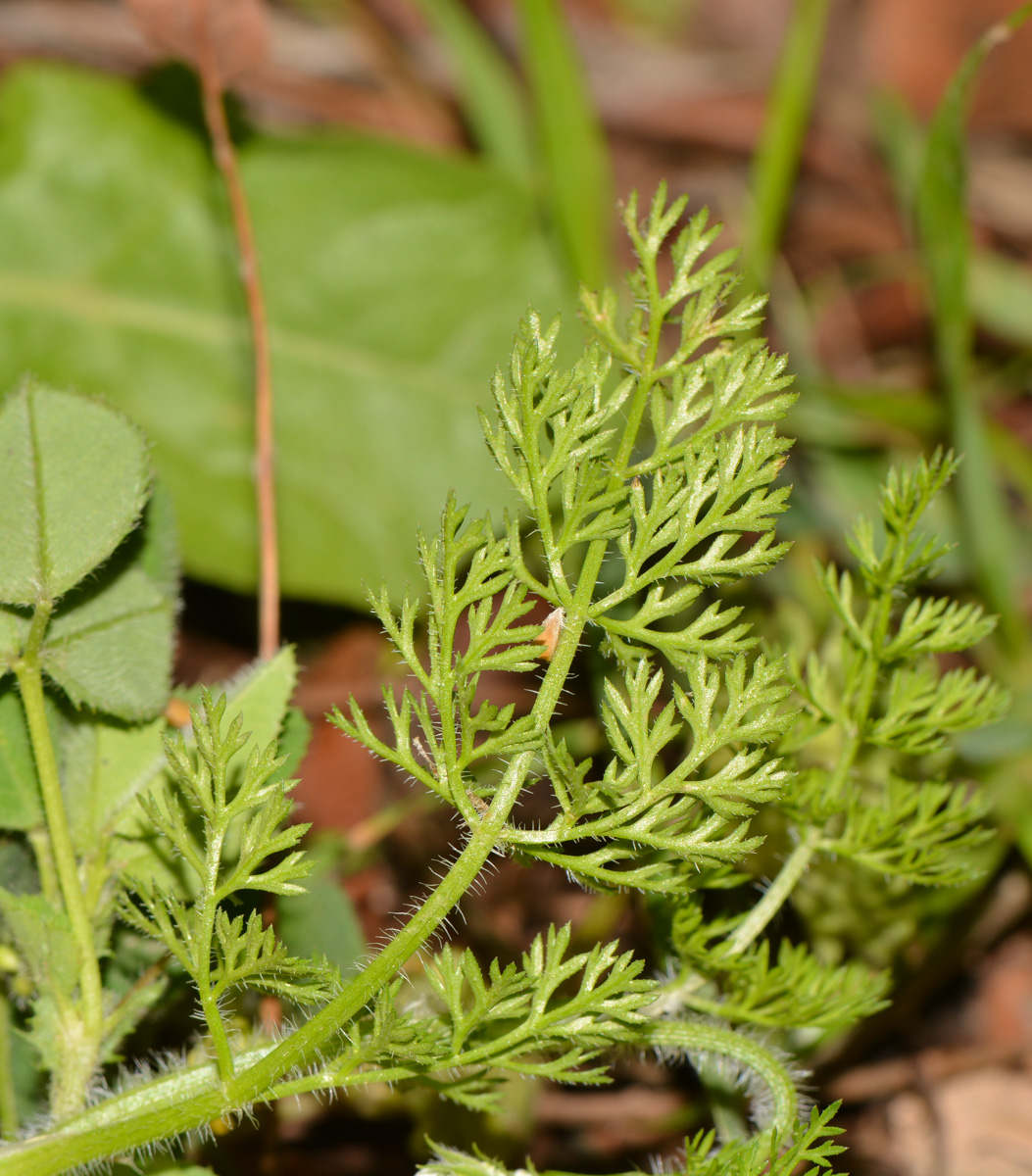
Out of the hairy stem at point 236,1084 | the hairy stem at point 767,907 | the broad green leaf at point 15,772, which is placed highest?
the broad green leaf at point 15,772

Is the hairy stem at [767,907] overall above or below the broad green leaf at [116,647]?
below

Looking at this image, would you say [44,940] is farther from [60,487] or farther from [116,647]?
[60,487]

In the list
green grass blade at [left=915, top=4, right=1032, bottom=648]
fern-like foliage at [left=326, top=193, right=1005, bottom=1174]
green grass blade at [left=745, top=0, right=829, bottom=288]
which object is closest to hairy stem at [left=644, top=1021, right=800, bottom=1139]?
fern-like foliage at [left=326, top=193, right=1005, bottom=1174]

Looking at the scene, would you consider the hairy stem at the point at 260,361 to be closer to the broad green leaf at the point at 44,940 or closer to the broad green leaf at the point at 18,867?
the broad green leaf at the point at 18,867

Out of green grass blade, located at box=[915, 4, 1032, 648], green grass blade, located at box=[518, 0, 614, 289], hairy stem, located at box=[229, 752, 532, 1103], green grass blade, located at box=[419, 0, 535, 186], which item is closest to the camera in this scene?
hairy stem, located at box=[229, 752, 532, 1103]

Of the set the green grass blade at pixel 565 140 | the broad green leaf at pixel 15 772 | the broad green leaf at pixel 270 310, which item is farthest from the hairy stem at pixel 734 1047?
the green grass blade at pixel 565 140

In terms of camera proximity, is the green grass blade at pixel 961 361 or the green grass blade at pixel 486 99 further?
the green grass blade at pixel 486 99

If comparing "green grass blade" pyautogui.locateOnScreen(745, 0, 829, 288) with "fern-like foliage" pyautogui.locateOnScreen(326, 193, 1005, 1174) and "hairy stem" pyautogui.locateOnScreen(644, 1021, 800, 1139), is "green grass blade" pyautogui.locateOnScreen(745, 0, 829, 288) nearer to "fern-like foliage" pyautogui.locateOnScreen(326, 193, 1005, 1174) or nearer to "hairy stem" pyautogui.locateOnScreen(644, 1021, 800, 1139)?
"fern-like foliage" pyautogui.locateOnScreen(326, 193, 1005, 1174)
